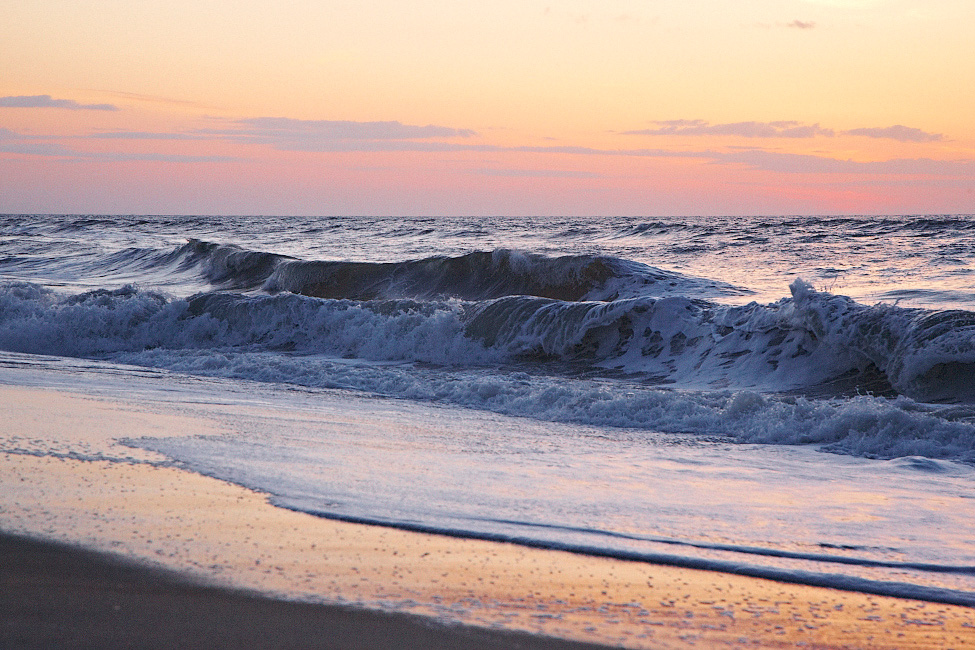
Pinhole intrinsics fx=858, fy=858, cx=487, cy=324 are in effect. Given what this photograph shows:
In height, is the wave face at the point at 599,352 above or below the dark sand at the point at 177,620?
below

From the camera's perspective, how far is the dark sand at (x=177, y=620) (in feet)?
7.53

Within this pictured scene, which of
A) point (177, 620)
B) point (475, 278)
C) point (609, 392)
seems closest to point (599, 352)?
point (609, 392)

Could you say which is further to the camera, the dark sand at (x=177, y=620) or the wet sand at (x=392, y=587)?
the wet sand at (x=392, y=587)

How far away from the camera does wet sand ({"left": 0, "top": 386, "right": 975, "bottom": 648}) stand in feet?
8.10

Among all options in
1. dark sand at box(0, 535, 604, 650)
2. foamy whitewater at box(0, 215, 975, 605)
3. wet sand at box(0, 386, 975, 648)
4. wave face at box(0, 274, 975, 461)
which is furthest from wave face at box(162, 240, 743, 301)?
dark sand at box(0, 535, 604, 650)

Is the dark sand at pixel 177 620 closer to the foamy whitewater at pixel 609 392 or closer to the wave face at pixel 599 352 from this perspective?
the foamy whitewater at pixel 609 392

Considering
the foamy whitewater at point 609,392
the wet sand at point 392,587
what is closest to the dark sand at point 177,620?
the wet sand at point 392,587

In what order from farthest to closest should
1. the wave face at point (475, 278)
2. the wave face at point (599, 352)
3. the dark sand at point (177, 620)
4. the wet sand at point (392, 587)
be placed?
the wave face at point (475, 278), the wave face at point (599, 352), the wet sand at point (392, 587), the dark sand at point (177, 620)

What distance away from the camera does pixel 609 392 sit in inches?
303

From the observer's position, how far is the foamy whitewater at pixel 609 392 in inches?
144

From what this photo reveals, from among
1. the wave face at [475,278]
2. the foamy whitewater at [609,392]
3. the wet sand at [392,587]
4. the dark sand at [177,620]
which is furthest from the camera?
the wave face at [475,278]

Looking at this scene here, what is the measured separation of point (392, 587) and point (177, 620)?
0.66 m

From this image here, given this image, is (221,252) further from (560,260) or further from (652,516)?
(652,516)

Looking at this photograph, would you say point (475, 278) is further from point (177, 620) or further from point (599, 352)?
point (177, 620)
